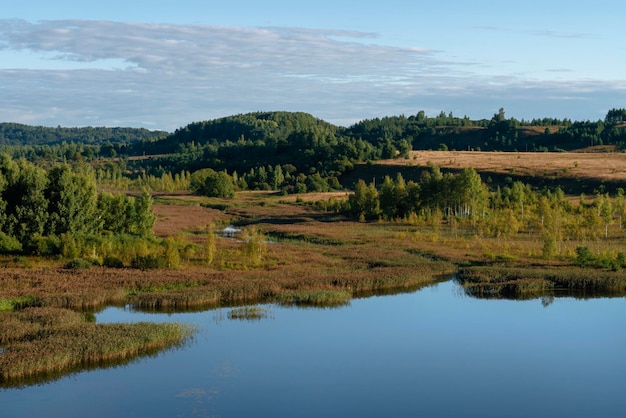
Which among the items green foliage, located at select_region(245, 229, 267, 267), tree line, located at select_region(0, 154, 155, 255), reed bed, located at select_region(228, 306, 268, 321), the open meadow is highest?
tree line, located at select_region(0, 154, 155, 255)

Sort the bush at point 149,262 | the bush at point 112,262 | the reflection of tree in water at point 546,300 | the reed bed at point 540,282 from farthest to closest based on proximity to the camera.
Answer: the bush at point 112,262, the bush at point 149,262, the reed bed at point 540,282, the reflection of tree in water at point 546,300

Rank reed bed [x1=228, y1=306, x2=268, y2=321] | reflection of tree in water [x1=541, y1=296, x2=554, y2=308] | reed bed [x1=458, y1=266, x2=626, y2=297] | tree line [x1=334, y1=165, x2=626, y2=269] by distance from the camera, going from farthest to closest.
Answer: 1. tree line [x1=334, y1=165, x2=626, y2=269]
2. reed bed [x1=458, y1=266, x2=626, y2=297]
3. reflection of tree in water [x1=541, y1=296, x2=554, y2=308]
4. reed bed [x1=228, y1=306, x2=268, y2=321]

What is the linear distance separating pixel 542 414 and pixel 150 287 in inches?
1042

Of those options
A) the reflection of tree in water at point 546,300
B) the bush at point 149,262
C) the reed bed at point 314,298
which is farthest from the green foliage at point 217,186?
the reflection of tree in water at point 546,300

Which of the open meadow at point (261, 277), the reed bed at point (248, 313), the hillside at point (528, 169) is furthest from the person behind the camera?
the hillside at point (528, 169)

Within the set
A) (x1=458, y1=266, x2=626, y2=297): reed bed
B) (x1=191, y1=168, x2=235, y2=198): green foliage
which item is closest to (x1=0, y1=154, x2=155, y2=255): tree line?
(x1=458, y1=266, x2=626, y2=297): reed bed

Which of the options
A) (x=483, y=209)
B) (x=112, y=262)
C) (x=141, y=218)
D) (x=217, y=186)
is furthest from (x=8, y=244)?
(x=217, y=186)

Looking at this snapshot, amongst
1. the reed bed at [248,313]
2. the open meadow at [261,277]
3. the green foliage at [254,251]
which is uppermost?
the green foliage at [254,251]

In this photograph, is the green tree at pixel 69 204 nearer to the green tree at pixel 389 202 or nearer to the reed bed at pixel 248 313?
the reed bed at pixel 248 313

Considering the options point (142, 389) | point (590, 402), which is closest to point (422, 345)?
point (590, 402)

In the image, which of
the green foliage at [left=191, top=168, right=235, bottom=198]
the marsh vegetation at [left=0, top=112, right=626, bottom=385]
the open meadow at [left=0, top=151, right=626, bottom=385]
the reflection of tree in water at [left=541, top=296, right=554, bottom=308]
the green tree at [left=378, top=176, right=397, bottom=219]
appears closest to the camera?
the open meadow at [left=0, top=151, right=626, bottom=385]

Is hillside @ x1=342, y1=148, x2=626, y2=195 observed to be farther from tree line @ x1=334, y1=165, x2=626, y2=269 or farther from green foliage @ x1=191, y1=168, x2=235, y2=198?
green foliage @ x1=191, y1=168, x2=235, y2=198

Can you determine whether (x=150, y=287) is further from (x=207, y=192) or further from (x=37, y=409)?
(x=207, y=192)

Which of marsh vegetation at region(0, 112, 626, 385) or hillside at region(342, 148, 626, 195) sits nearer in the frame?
marsh vegetation at region(0, 112, 626, 385)
